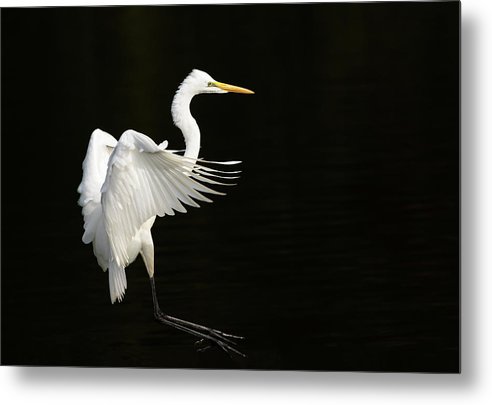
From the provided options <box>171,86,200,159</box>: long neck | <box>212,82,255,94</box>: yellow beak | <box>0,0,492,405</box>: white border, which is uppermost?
<box>212,82,255,94</box>: yellow beak

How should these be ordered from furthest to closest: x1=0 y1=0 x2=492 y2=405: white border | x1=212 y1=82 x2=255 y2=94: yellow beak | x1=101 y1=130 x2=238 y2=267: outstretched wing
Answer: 1. x1=212 y1=82 x2=255 y2=94: yellow beak
2. x1=0 y1=0 x2=492 y2=405: white border
3. x1=101 y1=130 x2=238 y2=267: outstretched wing

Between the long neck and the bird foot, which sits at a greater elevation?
the long neck

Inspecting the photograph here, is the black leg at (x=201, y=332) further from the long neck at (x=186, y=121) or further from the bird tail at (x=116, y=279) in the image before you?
the long neck at (x=186, y=121)

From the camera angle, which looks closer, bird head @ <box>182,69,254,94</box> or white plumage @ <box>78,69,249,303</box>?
white plumage @ <box>78,69,249,303</box>

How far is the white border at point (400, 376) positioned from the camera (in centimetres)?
277

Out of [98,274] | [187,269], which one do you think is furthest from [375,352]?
[98,274]

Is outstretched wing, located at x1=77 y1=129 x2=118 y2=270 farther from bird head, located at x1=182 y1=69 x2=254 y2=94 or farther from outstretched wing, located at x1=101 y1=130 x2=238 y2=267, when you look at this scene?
bird head, located at x1=182 y1=69 x2=254 y2=94

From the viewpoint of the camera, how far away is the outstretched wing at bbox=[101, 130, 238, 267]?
2.59m

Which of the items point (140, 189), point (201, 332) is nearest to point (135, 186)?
point (140, 189)

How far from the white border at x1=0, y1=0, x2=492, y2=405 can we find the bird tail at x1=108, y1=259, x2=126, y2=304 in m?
0.23

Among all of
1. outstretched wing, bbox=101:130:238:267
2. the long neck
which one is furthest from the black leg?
the long neck

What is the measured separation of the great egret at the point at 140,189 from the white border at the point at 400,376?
147 mm

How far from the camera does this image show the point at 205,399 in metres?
2.92

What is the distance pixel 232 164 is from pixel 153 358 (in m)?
0.61
